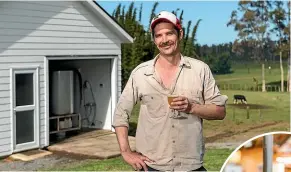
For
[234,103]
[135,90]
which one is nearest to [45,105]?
[135,90]

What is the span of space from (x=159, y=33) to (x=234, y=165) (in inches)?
38.7

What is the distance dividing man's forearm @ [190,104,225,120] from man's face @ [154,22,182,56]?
0.35m

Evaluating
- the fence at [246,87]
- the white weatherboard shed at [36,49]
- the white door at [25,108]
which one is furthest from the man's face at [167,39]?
the fence at [246,87]

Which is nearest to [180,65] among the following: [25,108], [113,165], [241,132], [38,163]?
[113,165]

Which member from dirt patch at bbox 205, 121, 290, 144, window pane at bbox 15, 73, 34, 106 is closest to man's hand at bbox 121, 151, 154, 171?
window pane at bbox 15, 73, 34, 106

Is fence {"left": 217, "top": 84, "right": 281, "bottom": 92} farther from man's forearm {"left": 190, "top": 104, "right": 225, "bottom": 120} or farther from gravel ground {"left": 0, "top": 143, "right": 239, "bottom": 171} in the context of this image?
man's forearm {"left": 190, "top": 104, "right": 225, "bottom": 120}

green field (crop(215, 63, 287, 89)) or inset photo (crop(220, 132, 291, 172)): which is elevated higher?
green field (crop(215, 63, 287, 89))

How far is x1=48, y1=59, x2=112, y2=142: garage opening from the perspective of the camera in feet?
38.8

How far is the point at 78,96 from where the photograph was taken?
1386cm

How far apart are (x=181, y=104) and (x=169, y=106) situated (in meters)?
0.10

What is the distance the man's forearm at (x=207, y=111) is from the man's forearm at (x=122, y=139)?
1.42ft

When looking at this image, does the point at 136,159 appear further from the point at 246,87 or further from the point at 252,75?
the point at 252,75

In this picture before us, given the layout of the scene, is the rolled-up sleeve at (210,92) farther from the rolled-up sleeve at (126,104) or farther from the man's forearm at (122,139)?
the man's forearm at (122,139)

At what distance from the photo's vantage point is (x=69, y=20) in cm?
1114
